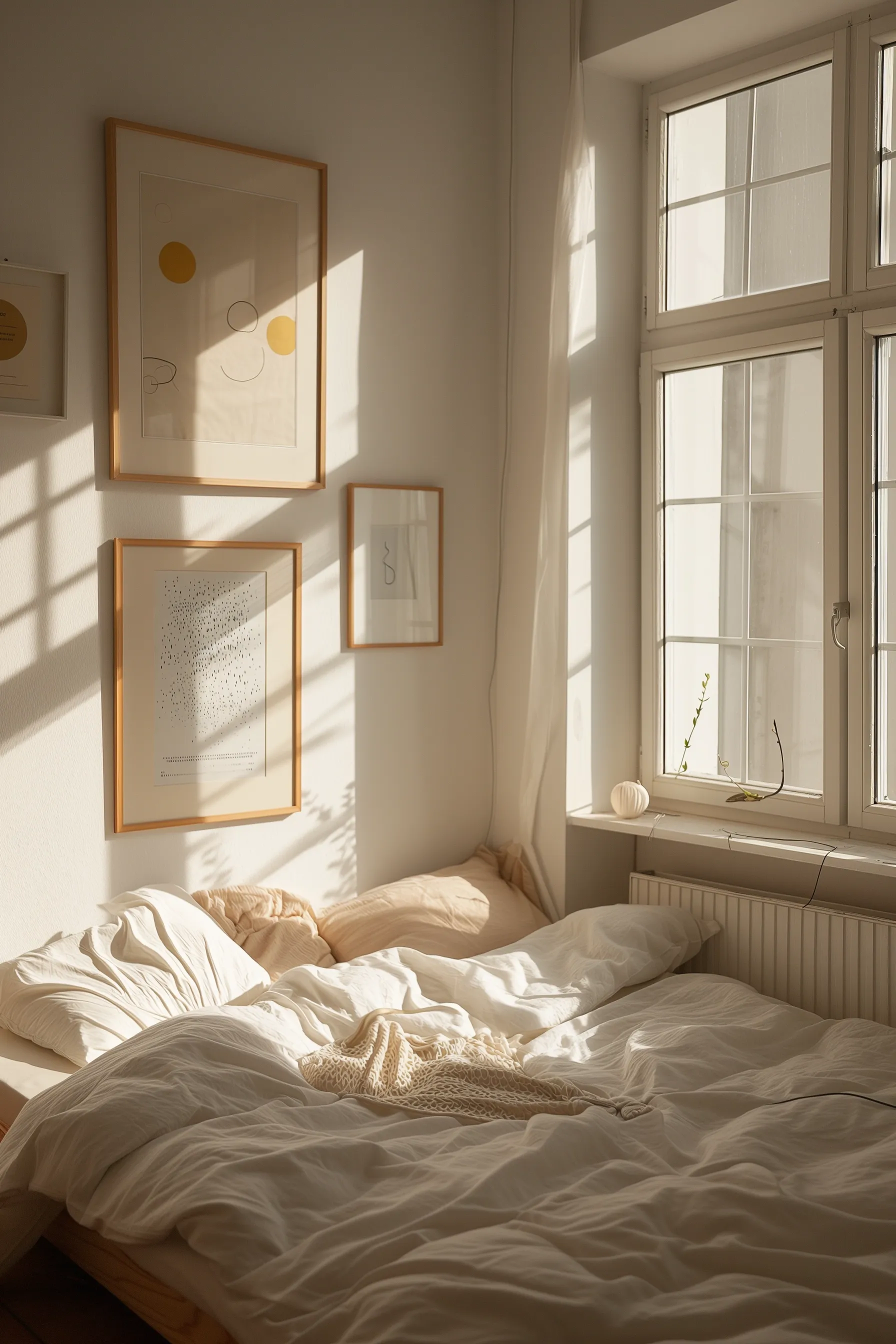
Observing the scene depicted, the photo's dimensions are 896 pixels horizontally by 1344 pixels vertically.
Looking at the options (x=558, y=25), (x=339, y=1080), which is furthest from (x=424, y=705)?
(x=558, y=25)

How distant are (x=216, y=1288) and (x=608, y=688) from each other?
2214 mm

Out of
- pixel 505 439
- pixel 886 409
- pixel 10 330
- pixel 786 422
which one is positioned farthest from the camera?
pixel 505 439

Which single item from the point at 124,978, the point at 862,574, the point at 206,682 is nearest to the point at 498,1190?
the point at 124,978

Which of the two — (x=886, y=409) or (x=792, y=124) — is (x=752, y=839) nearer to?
(x=886, y=409)

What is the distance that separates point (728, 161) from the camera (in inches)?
131

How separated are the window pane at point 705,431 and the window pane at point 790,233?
0.83ft

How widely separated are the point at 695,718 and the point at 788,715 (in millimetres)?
308

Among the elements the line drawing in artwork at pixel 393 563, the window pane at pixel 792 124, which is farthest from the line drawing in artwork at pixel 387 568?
the window pane at pixel 792 124

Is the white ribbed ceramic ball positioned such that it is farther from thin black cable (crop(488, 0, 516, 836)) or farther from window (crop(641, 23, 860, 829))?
thin black cable (crop(488, 0, 516, 836))

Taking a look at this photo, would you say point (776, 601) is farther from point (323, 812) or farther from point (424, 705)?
point (323, 812)

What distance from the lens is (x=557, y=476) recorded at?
342 cm

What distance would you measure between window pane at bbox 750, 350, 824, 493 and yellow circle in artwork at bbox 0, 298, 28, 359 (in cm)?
192

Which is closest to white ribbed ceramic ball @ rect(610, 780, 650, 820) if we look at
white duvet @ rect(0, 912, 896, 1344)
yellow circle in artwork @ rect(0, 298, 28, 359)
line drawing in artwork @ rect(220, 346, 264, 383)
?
white duvet @ rect(0, 912, 896, 1344)

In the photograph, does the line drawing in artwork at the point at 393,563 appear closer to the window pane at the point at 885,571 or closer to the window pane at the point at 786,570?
the window pane at the point at 786,570
